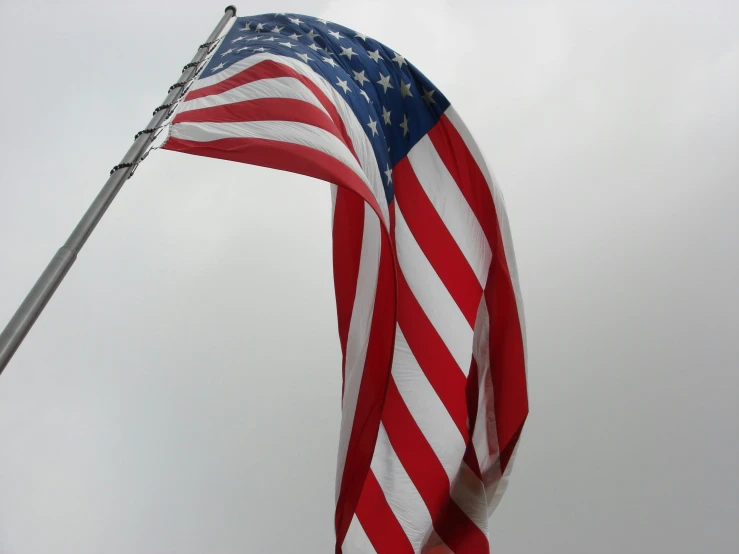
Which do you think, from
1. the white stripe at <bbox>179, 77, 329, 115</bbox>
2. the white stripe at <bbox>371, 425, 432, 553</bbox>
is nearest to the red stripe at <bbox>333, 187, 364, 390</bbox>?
the white stripe at <bbox>371, 425, 432, 553</bbox>

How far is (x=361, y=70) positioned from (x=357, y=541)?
21.0ft

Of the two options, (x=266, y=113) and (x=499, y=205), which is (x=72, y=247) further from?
(x=499, y=205)

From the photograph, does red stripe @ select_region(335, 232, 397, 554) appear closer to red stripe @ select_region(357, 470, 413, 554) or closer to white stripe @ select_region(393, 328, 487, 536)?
red stripe @ select_region(357, 470, 413, 554)

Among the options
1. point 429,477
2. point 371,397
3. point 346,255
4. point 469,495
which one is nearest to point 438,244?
point 346,255

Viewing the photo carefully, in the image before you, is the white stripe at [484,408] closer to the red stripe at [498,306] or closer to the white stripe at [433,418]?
the red stripe at [498,306]

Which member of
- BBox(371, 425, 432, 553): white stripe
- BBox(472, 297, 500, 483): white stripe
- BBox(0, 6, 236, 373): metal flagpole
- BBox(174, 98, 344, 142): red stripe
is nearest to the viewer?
BBox(0, 6, 236, 373): metal flagpole

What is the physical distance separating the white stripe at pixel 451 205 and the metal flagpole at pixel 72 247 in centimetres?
380

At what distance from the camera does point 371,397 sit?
24.1 feet

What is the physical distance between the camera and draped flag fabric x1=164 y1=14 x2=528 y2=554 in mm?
6945

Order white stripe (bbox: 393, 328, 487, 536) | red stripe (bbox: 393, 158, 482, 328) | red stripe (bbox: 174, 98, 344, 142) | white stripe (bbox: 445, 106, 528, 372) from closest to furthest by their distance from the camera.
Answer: red stripe (bbox: 174, 98, 344, 142) < white stripe (bbox: 393, 328, 487, 536) < red stripe (bbox: 393, 158, 482, 328) < white stripe (bbox: 445, 106, 528, 372)

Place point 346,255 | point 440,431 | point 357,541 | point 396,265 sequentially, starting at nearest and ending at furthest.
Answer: point 357,541, point 440,431, point 346,255, point 396,265

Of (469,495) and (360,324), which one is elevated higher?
(360,324)

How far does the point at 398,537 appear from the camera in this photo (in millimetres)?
8195

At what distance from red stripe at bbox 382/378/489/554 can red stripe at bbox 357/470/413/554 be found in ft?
1.52
